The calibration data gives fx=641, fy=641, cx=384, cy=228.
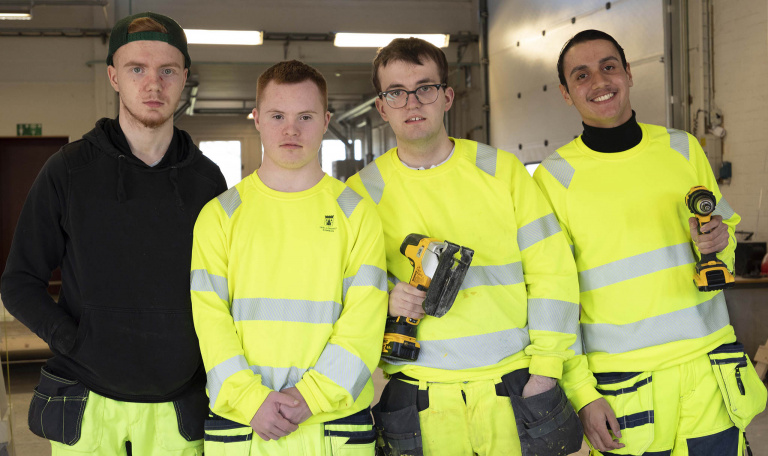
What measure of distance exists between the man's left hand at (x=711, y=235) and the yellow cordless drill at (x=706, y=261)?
1 cm

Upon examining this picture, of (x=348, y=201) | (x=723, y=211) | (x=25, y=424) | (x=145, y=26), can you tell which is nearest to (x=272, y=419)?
(x=348, y=201)

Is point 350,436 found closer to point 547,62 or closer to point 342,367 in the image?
point 342,367

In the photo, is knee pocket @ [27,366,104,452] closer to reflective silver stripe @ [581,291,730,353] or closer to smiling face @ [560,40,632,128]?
reflective silver stripe @ [581,291,730,353]

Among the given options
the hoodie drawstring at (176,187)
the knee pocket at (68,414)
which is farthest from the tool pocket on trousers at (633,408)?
the knee pocket at (68,414)

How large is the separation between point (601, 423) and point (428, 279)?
79 centimetres

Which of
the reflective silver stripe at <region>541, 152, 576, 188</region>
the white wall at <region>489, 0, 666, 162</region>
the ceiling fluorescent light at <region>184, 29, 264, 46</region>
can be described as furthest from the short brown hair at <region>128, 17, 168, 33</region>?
the ceiling fluorescent light at <region>184, 29, 264, 46</region>

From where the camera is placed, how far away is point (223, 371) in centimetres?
197

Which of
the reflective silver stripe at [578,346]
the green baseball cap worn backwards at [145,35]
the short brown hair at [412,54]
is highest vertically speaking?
the green baseball cap worn backwards at [145,35]

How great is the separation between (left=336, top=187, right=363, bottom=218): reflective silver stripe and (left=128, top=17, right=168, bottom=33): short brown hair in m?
0.87

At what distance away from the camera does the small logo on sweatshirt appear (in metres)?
2.12

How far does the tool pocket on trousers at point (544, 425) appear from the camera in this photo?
204cm

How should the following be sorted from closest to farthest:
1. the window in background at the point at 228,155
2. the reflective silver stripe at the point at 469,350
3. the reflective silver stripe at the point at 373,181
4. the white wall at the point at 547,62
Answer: the reflective silver stripe at the point at 469,350, the reflective silver stripe at the point at 373,181, the white wall at the point at 547,62, the window in background at the point at 228,155

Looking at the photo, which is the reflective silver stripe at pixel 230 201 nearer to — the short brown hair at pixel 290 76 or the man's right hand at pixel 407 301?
the short brown hair at pixel 290 76

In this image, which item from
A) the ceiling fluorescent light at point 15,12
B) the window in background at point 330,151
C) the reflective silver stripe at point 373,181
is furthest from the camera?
the window in background at point 330,151
